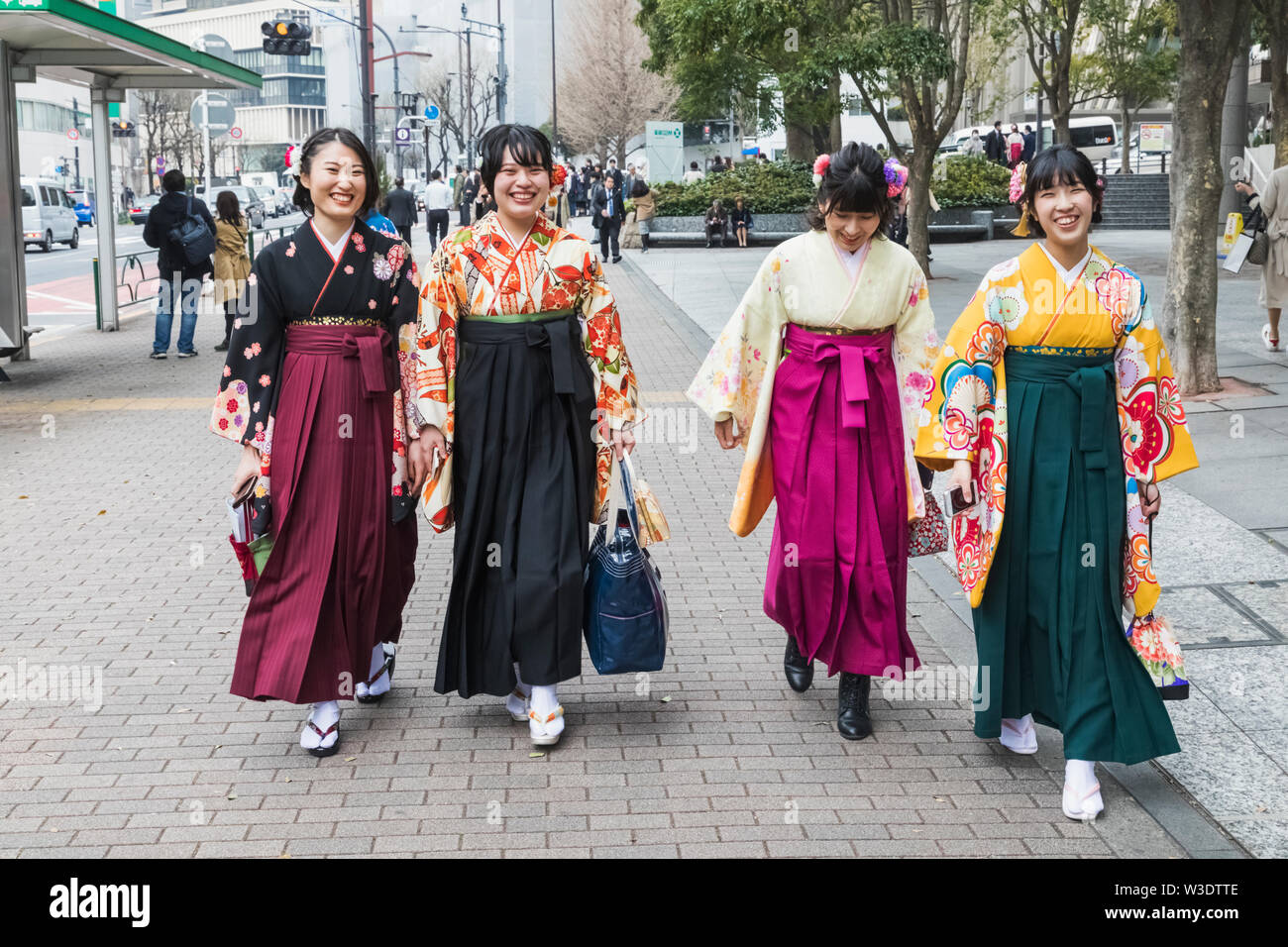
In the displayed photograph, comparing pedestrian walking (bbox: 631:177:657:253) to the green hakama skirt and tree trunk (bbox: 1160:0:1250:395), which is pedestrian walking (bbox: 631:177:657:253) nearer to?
tree trunk (bbox: 1160:0:1250:395)

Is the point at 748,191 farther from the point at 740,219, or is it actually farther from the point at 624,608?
the point at 624,608

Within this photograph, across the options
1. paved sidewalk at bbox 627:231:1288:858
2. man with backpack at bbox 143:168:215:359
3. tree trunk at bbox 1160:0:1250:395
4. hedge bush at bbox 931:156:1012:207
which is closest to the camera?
paved sidewalk at bbox 627:231:1288:858

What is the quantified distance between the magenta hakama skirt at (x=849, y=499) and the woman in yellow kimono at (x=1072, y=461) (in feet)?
1.35

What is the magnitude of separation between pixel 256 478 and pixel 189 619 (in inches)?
67.1

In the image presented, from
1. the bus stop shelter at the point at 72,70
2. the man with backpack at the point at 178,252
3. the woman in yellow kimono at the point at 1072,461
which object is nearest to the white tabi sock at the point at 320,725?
the woman in yellow kimono at the point at 1072,461

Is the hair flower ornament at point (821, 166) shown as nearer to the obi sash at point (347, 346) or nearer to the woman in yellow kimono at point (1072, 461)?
the woman in yellow kimono at point (1072, 461)

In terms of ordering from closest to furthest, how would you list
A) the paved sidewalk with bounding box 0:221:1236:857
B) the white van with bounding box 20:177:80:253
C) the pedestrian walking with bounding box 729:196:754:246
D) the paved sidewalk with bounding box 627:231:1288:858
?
the paved sidewalk with bounding box 0:221:1236:857 → the paved sidewalk with bounding box 627:231:1288:858 → the pedestrian walking with bounding box 729:196:754:246 → the white van with bounding box 20:177:80:253

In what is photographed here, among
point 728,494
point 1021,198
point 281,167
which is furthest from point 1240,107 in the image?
point 281,167

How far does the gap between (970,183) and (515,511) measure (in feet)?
81.8

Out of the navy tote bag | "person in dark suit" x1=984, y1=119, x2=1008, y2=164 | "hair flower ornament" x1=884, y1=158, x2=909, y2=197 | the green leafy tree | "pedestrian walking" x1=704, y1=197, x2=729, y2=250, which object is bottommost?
the navy tote bag

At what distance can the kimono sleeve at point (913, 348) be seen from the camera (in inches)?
176

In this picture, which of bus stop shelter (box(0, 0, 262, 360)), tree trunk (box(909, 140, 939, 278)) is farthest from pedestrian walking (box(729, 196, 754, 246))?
bus stop shelter (box(0, 0, 262, 360))

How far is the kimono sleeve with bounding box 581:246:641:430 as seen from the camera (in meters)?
4.51

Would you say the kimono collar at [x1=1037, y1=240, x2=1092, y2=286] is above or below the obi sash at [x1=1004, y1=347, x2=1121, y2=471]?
above
